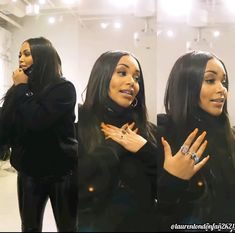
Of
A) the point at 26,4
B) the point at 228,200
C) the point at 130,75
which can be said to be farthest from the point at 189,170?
the point at 26,4

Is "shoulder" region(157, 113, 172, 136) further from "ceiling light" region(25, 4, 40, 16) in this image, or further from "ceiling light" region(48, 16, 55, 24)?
"ceiling light" region(25, 4, 40, 16)

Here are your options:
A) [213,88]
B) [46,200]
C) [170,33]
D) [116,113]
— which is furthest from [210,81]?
[46,200]

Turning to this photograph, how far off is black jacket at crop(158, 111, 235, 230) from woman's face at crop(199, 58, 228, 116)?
6 cm

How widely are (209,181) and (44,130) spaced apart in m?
1.14

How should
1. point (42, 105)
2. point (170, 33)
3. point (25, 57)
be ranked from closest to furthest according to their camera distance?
point (42, 105) < point (25, 57) < point (170, 33)

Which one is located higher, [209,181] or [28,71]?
[28,71]

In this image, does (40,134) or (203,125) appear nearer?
(40,134)

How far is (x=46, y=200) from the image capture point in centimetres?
180

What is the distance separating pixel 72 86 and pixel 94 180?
0.63m

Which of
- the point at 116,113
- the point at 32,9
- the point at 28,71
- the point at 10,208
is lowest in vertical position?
the point at 10,208

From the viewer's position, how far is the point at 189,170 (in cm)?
188

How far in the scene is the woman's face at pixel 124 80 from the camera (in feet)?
5.89

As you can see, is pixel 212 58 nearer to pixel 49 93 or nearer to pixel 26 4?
pixel 49 93

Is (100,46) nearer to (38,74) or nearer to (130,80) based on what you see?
(130,80)
